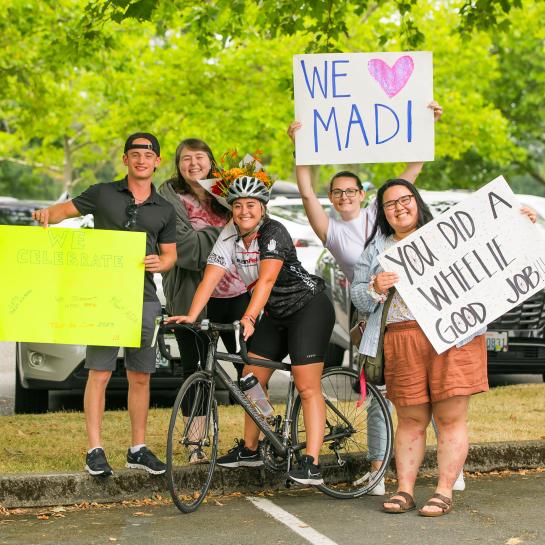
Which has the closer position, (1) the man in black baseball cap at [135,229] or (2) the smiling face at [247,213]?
(2) the smiling face at [247,213]

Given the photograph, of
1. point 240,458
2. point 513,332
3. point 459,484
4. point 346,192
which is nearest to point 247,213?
point 346,192

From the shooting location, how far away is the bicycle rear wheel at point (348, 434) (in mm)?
7109

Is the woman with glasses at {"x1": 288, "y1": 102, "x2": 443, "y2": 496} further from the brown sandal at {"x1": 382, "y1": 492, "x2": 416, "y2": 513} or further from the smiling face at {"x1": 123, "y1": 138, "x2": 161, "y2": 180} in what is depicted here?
the smiling face at {"x1": 123, "y1": 138, "x2": 161, "y2": 180}

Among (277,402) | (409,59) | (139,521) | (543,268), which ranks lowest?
(139,521)

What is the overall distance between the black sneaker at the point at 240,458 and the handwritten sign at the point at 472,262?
1.42 metres

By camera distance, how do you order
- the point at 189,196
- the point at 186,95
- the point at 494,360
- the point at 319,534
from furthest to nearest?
the point at 186,95 → the point at 494,360 → the point at 189,196 → the point at 319,534

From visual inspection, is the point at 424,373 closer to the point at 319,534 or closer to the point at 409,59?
the point at 319,534

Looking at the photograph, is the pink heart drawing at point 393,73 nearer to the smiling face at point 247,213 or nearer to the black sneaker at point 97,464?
the smiling face at point 247,213

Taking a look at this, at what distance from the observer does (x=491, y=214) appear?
666 cm

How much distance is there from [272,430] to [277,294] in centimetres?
77

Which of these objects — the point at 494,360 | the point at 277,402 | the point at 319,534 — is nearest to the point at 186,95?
the point at 494,360

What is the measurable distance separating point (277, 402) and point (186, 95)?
20.8 metres

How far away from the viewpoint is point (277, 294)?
6.88 meters

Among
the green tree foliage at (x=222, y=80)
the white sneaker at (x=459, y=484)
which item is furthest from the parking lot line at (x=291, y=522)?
the green tree foliage at (x=222, y=80)
